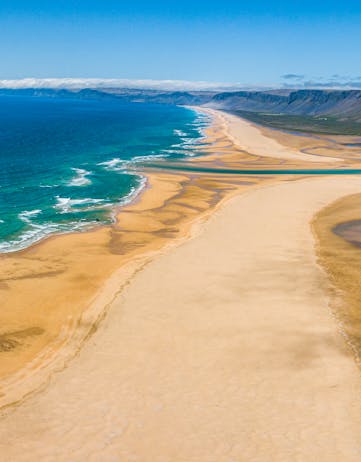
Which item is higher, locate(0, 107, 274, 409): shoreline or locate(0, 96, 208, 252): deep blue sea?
locate(0, 96, 208, 252): deep blue sea

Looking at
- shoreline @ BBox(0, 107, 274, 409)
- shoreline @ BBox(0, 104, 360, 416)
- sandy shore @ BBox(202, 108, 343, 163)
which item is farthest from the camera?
sandy shore @ BBox(202, 108, 343, 163)

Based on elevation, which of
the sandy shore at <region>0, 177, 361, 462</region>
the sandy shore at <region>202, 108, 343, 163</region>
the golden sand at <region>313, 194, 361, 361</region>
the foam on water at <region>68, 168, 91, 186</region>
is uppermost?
the sandy shore at <region>202, 108, 343, 163</region>

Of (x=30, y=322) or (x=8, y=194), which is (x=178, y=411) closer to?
(x=30, y=322)

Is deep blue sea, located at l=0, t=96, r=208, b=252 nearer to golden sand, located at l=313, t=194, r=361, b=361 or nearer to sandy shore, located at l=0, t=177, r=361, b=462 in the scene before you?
sandy shore, located at l=0, t=177, r=361, b=462

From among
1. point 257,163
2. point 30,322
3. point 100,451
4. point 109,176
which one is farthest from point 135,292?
point 257,163

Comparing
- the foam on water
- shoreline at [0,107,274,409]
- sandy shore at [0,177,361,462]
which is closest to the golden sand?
sandy shore at [0,177,361,462]

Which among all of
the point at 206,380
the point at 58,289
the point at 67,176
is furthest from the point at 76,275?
the point at 67,176

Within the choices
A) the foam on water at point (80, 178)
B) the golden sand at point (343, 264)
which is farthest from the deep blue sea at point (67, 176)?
the golden sand at point (343, 264)

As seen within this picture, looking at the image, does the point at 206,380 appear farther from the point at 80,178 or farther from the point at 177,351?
the point at 80,178

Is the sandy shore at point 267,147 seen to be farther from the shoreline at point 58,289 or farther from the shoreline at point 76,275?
the shoreline at point 58,289
